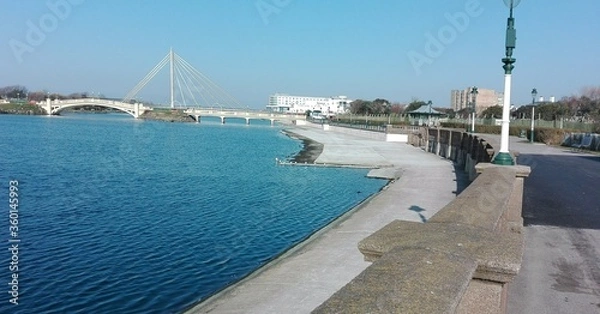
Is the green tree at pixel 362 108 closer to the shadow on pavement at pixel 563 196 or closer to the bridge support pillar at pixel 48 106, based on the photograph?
the bridge support pillar at pixel 48 106

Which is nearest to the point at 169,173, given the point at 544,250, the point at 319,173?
the point at 319,173

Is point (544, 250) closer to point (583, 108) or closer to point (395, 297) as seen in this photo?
point (395, 297)

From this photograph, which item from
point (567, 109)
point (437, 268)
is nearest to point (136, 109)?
point (567, 109)

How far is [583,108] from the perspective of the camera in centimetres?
10131

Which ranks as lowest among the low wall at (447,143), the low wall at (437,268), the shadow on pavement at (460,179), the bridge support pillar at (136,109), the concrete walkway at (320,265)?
the concrete walkway at (320,265)

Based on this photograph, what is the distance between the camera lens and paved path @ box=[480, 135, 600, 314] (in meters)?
7.15

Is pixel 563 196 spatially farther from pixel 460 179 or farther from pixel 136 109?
pixel 136 109

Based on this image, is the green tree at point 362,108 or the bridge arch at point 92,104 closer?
the bridge arch at point 92,104

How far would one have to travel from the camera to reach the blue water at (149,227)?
428 inches

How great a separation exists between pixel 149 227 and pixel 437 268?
15.0 meters

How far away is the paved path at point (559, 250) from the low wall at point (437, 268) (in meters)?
2.52

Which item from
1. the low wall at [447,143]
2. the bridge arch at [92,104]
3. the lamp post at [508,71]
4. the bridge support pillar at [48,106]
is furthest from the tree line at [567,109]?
the bridge support pillar at [48,106]

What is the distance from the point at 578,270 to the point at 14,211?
1759cm

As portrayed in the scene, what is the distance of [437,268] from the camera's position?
9.77ft
